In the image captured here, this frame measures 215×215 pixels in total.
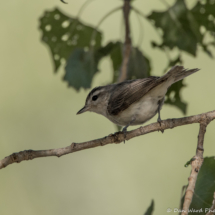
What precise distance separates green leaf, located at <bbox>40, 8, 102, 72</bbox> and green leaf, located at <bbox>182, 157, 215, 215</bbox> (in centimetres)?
182

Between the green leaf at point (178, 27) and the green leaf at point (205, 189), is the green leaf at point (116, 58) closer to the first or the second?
the green leaf at point (178, 27)

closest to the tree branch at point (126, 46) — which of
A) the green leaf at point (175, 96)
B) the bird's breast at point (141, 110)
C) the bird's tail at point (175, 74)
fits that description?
the bird's breast at point (141, 110)

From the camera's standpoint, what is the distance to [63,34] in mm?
3719

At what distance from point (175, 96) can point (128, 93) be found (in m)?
0.50

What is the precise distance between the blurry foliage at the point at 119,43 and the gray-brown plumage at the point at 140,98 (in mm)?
187

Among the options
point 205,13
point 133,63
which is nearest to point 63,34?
point 133,63

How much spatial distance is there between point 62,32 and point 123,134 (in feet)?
4.66

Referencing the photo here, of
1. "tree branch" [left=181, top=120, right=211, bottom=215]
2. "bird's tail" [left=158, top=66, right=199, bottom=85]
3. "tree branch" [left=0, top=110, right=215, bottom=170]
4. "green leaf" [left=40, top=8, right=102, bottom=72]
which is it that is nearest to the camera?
"tree branch" [left=181, top=120, right=211, bottom=215]

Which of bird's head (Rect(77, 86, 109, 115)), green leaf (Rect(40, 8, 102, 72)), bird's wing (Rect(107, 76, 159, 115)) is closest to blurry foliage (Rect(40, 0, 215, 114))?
green leaf (Rect(40, 8, 102, 72))

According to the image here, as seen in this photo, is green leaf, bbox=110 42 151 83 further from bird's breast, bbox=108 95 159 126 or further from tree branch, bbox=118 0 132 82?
bird's breast, bbox=108 95 159 126

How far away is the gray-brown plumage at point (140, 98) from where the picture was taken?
341 centimetres

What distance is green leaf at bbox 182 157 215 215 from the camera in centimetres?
256

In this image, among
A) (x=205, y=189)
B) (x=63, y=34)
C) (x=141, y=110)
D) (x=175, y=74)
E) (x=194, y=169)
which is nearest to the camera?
(x=194, y=169)

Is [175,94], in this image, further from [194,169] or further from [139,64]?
[194,169]
